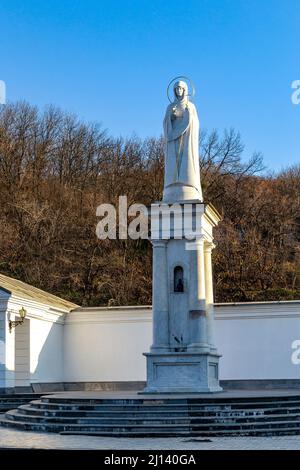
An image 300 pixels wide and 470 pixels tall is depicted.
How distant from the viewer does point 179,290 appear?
22062 mm

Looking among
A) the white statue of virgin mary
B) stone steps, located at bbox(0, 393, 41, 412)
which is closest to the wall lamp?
stone steps, located at bbox(0, 393, 41, 412)

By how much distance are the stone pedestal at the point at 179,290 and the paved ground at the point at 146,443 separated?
5422 millimetres

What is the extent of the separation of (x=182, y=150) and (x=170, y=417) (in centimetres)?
851

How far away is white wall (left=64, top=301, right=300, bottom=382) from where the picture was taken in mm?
28719

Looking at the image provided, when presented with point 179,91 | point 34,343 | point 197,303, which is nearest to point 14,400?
point 34,343

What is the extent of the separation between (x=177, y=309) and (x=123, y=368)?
9.09 metres

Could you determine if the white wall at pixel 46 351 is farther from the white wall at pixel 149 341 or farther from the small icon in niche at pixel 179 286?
the small icon in niche at pixel 179 286

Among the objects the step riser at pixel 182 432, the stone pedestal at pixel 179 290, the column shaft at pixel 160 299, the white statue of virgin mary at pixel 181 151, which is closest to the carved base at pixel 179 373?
the stone pedestal at pixel 179 290

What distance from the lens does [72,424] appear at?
57.3 feet

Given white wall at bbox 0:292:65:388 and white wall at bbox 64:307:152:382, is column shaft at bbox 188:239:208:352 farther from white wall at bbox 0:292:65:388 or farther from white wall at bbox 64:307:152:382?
white wall at bbox 64:307:152:382

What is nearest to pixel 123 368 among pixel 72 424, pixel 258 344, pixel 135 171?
pixel 258 344

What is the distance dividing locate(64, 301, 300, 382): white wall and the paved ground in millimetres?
12873
